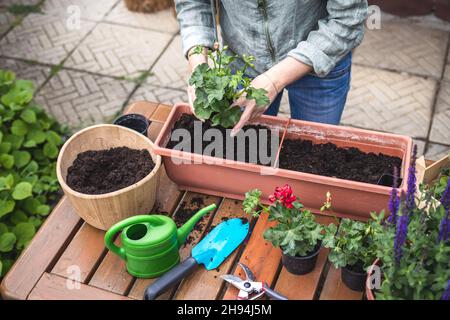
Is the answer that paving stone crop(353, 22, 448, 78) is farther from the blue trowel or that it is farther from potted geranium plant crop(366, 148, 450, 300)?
potted geranium plant crop(366, 148, 450, 300)

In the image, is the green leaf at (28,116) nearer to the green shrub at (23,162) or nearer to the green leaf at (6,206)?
the green shrub at (23,162)

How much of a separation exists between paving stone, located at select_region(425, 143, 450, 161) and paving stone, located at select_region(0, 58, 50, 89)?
113 inches

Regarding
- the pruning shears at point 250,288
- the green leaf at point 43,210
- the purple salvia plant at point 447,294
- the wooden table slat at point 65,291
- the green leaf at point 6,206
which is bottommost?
the green leaf at point 43,210

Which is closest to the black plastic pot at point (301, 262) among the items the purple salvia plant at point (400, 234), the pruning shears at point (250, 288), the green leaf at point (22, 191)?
Answer: the pruning shears at point (250, 288)

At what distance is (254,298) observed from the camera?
1.74m

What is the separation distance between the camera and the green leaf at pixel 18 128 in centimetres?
348

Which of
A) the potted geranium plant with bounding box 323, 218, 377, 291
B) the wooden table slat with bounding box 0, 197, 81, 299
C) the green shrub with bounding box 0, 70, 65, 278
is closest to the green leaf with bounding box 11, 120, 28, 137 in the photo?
the green shrub with bounding box 0, 70, 65, 278

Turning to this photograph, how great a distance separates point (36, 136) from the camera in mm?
3555

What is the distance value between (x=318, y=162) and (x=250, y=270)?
48 centimetres

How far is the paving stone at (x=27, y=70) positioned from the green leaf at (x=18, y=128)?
31.2 inches

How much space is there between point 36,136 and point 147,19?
1.74m

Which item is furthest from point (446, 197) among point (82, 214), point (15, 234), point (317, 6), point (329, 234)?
point (15, 234)

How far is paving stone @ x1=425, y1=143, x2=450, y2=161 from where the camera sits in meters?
3.58

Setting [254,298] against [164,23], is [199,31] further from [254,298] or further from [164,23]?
[164,23]
